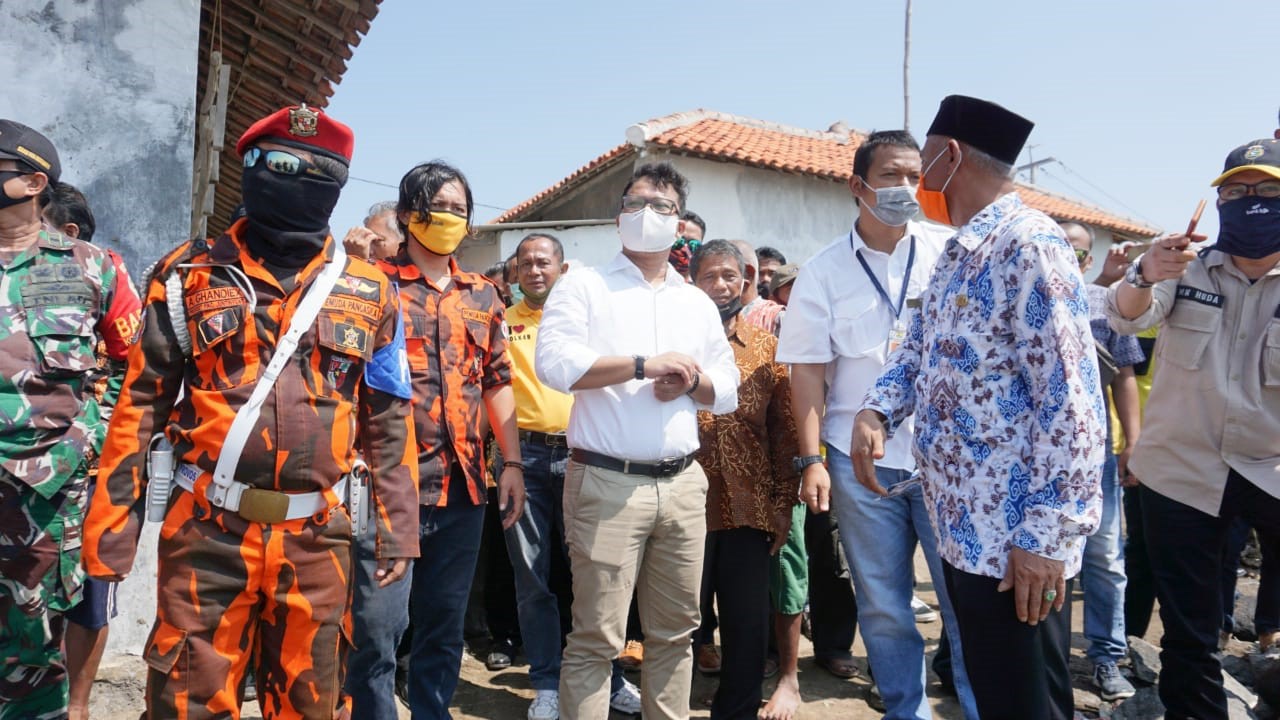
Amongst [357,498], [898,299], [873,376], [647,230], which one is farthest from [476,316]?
[898,299]

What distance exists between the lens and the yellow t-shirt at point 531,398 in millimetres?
4473

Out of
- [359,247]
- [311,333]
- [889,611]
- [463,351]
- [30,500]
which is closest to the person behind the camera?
[311,333]

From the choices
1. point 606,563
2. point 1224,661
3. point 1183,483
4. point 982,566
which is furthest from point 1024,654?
point 1224,661

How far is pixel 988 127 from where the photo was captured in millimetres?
2568

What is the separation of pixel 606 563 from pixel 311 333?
139cm

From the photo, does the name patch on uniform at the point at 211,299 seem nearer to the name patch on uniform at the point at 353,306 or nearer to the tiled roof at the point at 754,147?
the name patch on uniform at the point at 353,306

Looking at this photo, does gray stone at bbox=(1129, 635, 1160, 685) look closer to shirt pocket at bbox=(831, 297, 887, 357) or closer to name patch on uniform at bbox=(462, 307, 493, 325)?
shirt pocket at bbox=(831, 297, 887, 357)

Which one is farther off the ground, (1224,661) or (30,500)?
(30,500)

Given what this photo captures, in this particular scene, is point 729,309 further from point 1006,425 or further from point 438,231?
point 1006,425

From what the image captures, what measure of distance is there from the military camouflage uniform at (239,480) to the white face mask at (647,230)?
4.34 ft

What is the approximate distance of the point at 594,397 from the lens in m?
3.49

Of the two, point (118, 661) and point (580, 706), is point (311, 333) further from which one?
point (118, 661)

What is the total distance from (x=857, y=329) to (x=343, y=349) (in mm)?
2080

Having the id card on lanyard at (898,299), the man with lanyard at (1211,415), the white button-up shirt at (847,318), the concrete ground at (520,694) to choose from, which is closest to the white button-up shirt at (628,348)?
the white button-up shirt at (847,318)
